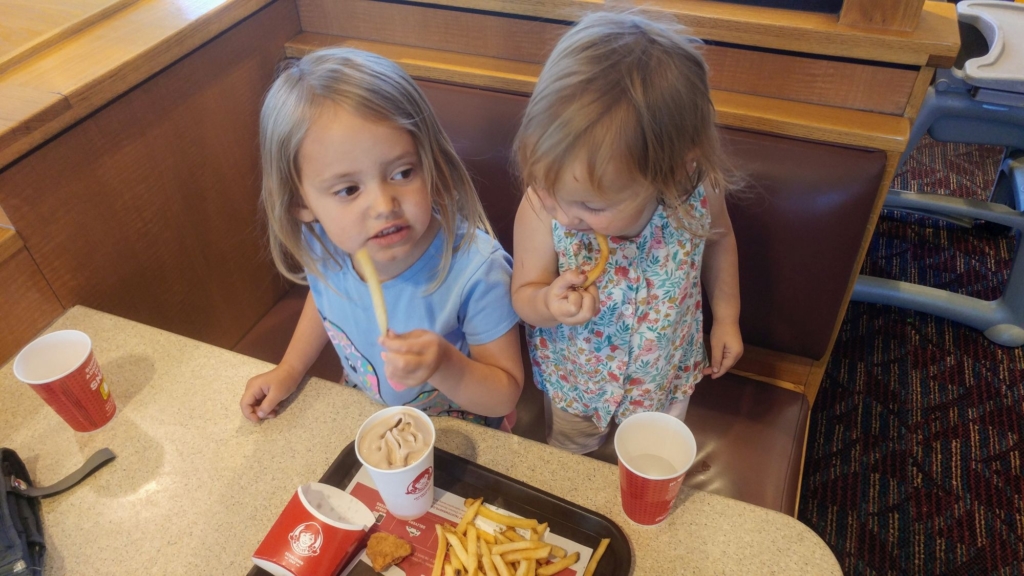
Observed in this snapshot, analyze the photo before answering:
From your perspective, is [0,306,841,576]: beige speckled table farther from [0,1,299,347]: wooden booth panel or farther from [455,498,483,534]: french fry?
[0,1,299,347]: wooden booth panel

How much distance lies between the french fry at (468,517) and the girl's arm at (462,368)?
167 millimetres

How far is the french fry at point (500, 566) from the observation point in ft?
2.41

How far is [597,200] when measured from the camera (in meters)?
0.88

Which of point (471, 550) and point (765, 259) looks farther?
point (765, 259)

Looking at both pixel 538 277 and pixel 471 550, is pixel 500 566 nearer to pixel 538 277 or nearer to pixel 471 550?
pixel 471 550

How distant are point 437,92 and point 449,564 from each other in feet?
3.14

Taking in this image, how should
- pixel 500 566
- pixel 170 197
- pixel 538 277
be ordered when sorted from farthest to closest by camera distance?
pixel 170 197 < pixel 538 277 < pixel 500 566

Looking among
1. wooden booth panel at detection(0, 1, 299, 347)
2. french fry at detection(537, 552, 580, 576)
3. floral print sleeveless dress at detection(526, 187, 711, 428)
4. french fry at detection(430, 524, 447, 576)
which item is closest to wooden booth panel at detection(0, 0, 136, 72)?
wooden booth panel at detection(0, 1, 299, 347)

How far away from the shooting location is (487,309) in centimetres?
103

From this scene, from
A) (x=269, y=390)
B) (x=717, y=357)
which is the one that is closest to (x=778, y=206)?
(x=717, y=357)

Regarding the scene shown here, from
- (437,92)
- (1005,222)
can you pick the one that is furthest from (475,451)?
(1005,222)

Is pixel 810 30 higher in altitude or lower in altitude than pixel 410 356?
higher

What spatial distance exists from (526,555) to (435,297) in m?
0.44

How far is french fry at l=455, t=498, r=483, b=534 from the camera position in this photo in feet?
2.60
